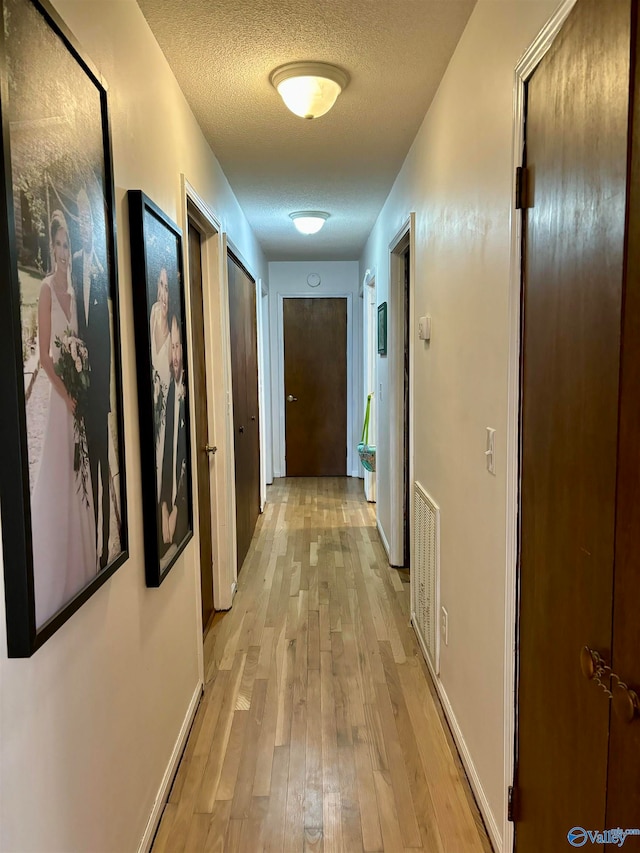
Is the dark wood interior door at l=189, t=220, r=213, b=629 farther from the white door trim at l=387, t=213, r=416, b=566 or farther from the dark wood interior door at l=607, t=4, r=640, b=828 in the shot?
the dark wood interior door at l=607, t=4, r=640, b=828

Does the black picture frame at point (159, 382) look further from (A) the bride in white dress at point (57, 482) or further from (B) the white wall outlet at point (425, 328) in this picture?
(B) the white wall outlet at point (425, 328)

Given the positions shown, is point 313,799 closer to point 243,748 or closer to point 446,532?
point 243,748

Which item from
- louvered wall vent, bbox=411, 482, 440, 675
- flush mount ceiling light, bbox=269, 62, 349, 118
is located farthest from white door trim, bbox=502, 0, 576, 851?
flush mount ceiling light, bbox=269, 62, 349, 118

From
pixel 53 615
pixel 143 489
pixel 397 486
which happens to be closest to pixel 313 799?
pixel 143 489

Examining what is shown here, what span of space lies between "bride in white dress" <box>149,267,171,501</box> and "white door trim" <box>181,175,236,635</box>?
3.83ft

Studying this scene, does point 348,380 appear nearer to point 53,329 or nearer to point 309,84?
point 309,84

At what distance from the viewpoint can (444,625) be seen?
2.24m

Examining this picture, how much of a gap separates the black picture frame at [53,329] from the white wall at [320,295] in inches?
205

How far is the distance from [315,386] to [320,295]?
1.05 metres

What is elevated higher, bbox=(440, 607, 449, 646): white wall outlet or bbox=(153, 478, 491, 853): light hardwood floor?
bbox=(440, 607, 449, 646): white wall outlet

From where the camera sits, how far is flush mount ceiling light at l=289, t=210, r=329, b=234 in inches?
160

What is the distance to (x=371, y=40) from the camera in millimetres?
1876

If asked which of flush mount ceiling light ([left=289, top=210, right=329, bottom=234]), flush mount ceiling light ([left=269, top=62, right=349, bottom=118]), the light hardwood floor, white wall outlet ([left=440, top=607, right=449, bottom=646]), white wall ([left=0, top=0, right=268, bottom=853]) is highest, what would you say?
flush mount ceiling light ([left=289, top=210, right=329, bottom=234])

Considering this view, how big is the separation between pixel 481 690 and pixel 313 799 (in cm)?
65
